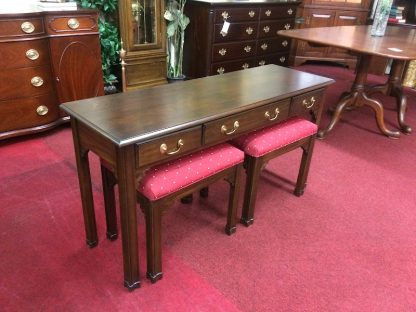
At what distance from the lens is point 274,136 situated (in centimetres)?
177

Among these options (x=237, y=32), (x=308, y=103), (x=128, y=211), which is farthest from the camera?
(x=237, y=32)

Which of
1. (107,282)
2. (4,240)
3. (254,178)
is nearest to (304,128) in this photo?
(254,178)

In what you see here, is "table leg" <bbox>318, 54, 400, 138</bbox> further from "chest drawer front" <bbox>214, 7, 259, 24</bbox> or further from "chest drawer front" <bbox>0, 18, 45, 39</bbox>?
"chest drawer front" <bbox>0, 18, 45, 39</bbox>

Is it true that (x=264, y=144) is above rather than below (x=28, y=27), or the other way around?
below

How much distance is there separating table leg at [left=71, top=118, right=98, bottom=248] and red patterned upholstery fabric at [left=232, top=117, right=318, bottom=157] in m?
0.72

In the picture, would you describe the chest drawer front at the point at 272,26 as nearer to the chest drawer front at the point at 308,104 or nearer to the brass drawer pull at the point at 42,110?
the chest drawer front at the point at 308,104

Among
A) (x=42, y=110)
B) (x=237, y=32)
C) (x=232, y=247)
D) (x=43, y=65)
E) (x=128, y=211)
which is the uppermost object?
(x=237, y=32)

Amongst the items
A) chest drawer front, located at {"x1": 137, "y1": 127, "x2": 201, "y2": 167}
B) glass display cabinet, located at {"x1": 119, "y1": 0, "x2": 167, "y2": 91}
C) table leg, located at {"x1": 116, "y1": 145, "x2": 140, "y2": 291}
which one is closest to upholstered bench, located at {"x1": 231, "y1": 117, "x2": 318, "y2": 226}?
chest drawer front, located at {"x1": 137, "y1": 127, "x2": 201, "y2": 167}

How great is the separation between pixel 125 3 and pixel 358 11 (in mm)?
3161

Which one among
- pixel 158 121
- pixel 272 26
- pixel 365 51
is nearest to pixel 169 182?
pixel 158 121

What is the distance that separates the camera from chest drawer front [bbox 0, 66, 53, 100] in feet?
7.74

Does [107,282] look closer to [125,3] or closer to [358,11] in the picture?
[125,3]

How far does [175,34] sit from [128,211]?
2741 millimetres

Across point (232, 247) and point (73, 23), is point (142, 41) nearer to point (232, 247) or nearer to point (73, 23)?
point (73, 23)
